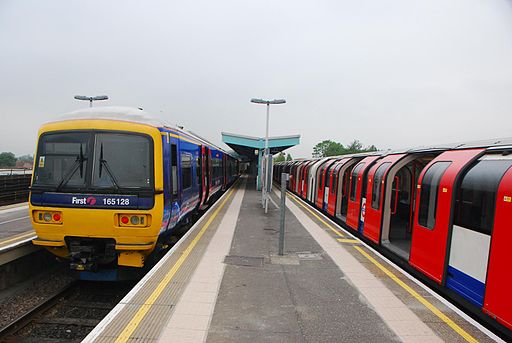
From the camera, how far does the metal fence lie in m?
15.5

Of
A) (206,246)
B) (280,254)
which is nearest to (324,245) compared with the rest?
(280,254)

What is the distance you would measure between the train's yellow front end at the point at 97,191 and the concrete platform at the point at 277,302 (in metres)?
0.91

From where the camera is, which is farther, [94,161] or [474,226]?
[94,161]

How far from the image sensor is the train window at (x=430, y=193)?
206 inches

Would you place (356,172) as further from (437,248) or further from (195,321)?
(195,321)

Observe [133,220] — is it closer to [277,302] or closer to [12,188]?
[277,302]

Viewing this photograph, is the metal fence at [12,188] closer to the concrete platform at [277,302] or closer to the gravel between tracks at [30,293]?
the gravel between tracks at [30,293]

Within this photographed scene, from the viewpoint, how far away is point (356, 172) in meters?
9.48

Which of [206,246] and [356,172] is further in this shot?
[356,172]

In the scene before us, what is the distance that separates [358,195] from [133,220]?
6309 mm

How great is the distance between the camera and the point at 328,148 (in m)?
113

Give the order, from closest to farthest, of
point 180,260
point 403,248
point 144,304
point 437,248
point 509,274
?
point 509,274 < point 144,304 < point 437,248 < point 180,260 < point 403,248

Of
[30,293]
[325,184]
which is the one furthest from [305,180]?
[30,293]

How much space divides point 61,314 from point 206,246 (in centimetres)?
285
